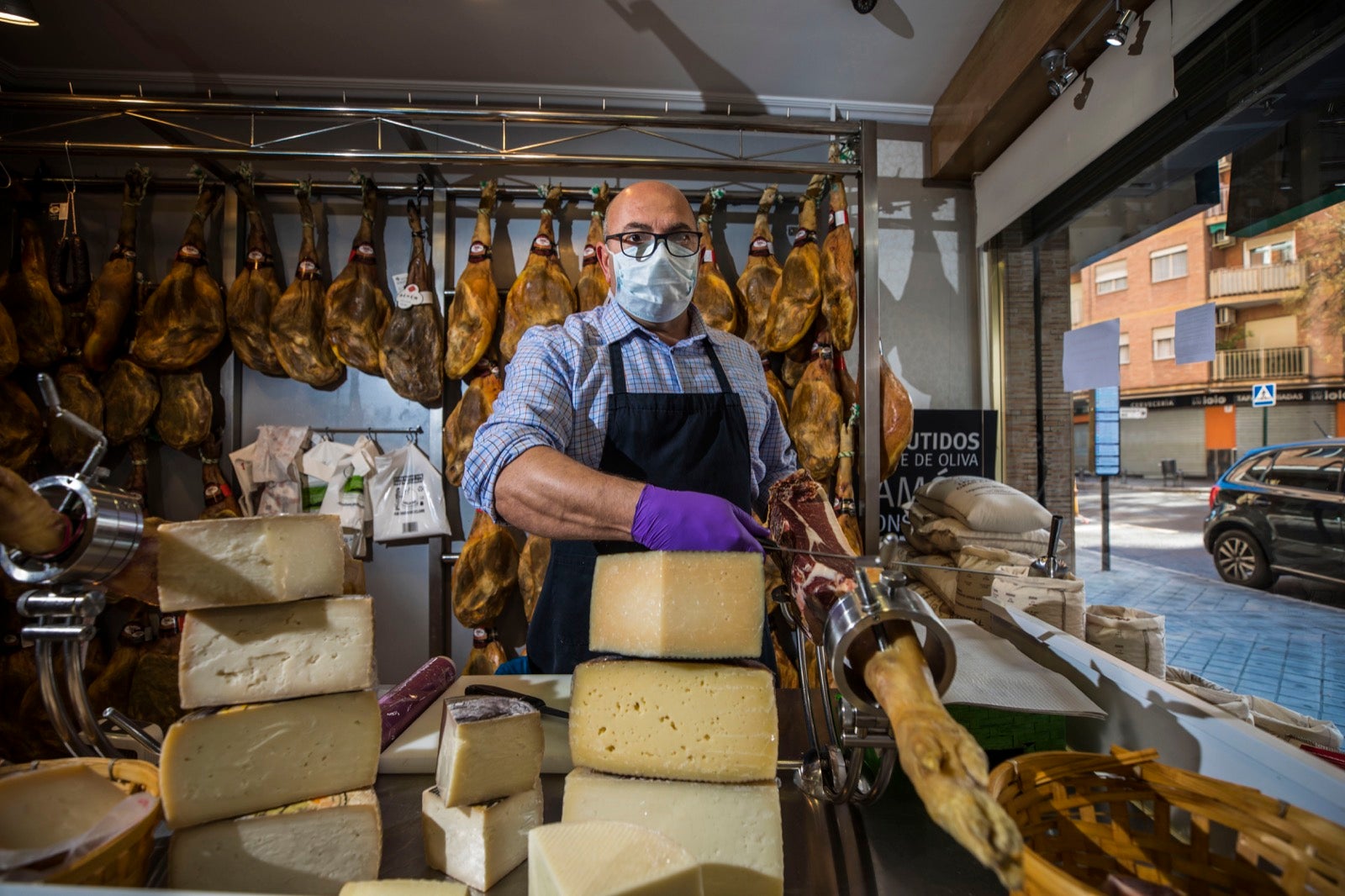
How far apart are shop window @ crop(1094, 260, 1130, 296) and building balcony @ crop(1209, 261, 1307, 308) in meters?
0.78

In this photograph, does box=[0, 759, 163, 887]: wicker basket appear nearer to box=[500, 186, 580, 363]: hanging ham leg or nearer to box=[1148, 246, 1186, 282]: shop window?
box=[500, 186, 580, 363]: hanging ham leg

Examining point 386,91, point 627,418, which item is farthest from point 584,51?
point 627,418

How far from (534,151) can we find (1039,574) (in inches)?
139

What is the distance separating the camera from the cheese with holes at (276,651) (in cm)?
96

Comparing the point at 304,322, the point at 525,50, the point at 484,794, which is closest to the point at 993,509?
the point at 484,794

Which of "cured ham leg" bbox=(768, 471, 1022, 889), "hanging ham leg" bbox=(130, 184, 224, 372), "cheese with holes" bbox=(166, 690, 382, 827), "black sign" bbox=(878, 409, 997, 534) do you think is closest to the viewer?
"cured ham leg" bbox=(768, 471, 1022, 889)

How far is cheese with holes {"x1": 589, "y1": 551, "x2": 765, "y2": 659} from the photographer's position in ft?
3.34

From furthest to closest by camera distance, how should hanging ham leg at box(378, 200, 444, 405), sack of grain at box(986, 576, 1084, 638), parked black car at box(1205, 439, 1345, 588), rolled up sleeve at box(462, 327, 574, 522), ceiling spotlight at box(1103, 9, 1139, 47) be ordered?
1. hanging ham leg at box(378, 200, 444, 405)
2. ceiling spotlight at box(1103, 9, 1139, 47)
3. parked black car at box(1205, 439, 1345, 588)
4. sack of grain at box(986, 576, 1084, 638)
5. rolled up sleeve at box(462, 327, 574, 522)

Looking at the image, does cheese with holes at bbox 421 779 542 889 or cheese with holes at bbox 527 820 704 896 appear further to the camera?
cheese with holes at bbox 421 779 542 889

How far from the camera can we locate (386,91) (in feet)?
12.8

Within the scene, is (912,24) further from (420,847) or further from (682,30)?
(420,847)

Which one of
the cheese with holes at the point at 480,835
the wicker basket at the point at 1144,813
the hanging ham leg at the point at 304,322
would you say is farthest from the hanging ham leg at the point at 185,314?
the wicker basket at the point at 1144,813

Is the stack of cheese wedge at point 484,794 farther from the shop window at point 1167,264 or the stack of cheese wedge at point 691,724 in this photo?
the shop window at point 1167,264

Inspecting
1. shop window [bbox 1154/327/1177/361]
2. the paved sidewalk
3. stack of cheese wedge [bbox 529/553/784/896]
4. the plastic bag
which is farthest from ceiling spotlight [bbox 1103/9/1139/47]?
the plastic bag
